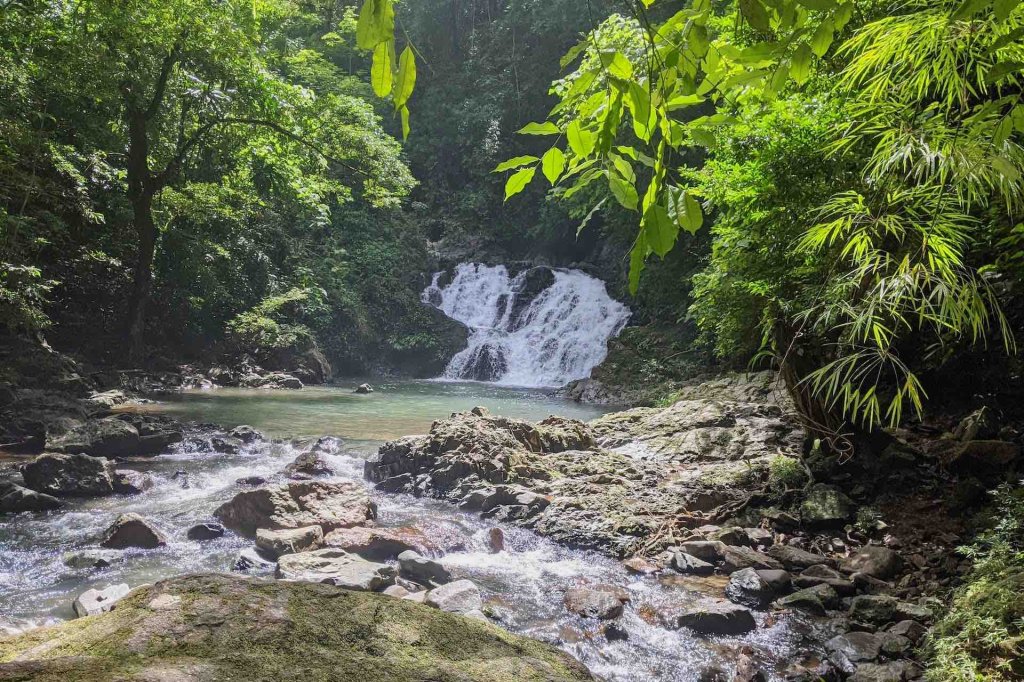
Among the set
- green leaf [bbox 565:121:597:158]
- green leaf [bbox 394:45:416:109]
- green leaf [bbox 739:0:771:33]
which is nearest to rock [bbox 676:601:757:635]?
green leaf [bbox 565:121:597:158]

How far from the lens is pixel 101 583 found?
474cm

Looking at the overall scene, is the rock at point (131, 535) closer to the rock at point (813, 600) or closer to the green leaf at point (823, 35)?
the rock at point (813, 600)

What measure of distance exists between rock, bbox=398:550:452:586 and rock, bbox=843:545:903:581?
10.1 ft

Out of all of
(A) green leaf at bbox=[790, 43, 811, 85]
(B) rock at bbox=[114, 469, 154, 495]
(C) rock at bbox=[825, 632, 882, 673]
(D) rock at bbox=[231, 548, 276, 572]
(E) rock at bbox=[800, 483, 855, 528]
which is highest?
(A) green leaf at bbox=[790, 43, 811, 85]

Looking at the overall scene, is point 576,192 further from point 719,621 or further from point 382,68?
point 382,68

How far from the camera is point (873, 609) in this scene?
13.1 feet

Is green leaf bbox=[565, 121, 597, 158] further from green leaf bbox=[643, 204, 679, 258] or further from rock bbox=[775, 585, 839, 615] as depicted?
rock bbox=[775, 585, 839, 615]

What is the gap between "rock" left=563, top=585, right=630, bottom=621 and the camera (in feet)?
14.5

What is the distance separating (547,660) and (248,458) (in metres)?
8.14

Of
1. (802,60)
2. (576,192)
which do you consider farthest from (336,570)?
(576,192)

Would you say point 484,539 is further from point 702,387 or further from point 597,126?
point 702,387

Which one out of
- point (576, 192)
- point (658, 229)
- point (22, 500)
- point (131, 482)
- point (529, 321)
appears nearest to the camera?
point (658, 229)

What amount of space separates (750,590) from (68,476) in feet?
23.0

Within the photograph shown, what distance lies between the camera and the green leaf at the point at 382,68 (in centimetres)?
115
